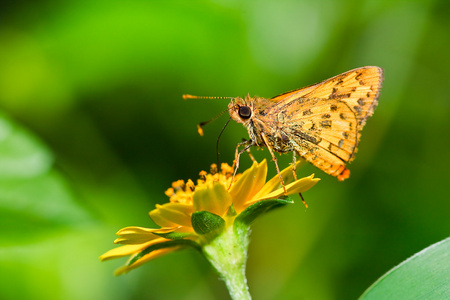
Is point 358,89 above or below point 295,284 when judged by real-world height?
above

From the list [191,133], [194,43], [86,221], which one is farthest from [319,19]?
[86,221]

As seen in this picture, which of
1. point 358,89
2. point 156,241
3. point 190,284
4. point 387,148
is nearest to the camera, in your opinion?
point 156,241

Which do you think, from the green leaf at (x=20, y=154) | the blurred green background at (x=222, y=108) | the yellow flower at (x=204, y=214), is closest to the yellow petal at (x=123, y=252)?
the yellow flower at (x=204, y=214)

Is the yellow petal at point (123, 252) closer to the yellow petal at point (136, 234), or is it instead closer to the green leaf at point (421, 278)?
the yellow petal at point (136, 234)

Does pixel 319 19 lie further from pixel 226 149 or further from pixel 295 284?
pixel 295 284

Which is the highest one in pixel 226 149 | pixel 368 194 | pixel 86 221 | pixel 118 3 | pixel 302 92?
pixel 118 3

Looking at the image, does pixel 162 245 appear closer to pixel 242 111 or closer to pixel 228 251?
pixel 228 251
